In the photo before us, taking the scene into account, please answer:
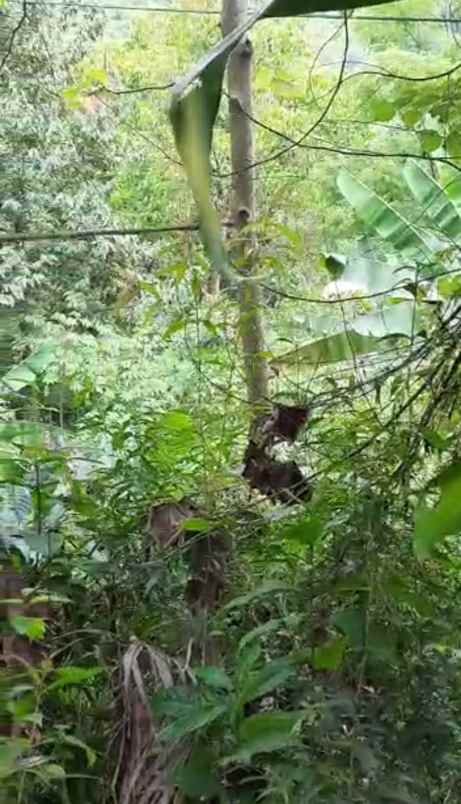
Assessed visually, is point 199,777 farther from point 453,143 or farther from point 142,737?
point 453,143

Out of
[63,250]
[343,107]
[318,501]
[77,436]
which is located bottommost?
[318,501]

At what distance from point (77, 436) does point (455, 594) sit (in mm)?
500

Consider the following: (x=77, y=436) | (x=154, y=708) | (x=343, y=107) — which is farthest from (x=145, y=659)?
(x=343, y=107)

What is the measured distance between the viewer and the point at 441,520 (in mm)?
456

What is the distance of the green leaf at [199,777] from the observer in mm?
508

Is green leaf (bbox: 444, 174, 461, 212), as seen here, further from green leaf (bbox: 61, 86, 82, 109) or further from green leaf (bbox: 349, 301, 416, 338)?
Result: green leaf (bbox: 61, 86, 82, 109)

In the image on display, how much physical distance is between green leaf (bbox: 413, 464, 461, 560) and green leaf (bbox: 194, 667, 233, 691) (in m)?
0.14

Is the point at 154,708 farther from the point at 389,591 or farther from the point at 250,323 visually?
the point at 250,323

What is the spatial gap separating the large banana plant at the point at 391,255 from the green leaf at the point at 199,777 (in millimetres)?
509

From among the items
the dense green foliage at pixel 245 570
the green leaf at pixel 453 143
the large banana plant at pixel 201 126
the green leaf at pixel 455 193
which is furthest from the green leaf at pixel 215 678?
the green leaf at pixel 455 193

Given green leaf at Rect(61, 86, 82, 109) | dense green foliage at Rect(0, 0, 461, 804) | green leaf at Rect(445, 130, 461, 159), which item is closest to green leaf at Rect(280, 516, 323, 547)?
dense green foliage at Rect(0, 0, 461, 804)

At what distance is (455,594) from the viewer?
0.67 m

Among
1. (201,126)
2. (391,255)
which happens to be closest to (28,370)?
(201,126)

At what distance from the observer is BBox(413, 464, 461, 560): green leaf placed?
1.49 ft
